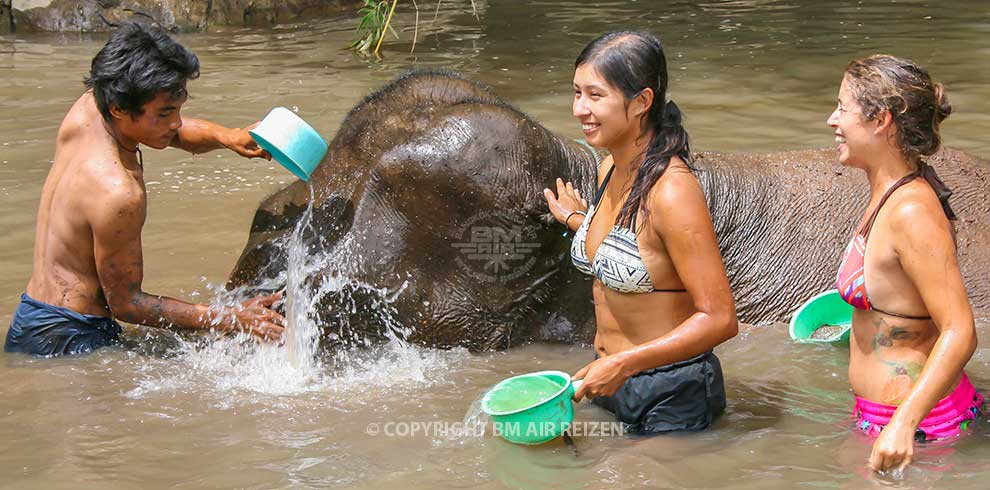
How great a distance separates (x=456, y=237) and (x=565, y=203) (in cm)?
42

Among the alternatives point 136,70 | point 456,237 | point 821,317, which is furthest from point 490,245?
point 136,70

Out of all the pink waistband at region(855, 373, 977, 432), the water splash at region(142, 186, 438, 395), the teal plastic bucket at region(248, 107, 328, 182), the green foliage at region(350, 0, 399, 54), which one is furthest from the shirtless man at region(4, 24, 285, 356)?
the green foliage at region(350, 0, 399, 54)

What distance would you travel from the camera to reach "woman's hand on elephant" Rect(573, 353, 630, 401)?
3238 millimetres

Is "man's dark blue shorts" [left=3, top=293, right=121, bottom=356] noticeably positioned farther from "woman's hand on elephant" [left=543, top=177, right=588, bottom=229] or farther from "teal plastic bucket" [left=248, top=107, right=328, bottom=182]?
"woman's hand on elephant" [left=543, top=177, right=588, bottom=229]

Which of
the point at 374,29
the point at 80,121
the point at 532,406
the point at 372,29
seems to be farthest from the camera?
the point at 372,29

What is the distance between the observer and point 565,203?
414 cm

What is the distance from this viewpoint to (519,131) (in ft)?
13.8

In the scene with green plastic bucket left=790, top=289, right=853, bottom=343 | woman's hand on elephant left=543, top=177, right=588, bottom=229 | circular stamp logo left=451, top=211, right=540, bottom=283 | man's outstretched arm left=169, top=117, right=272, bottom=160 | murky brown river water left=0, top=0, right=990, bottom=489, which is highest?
man's outstretched arm left=169, top=117, right=272, bottom=160

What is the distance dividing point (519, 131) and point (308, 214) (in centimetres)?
83

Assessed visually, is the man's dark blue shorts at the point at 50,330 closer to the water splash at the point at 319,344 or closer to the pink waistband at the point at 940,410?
the water splash at the point at 319,344

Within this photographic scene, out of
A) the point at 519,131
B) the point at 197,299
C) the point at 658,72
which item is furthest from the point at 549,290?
the point at 197,299

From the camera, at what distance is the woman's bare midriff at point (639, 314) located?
11.0 feet

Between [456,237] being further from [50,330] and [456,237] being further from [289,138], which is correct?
[50,330]

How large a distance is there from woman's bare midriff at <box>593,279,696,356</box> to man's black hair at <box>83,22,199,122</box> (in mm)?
1733
